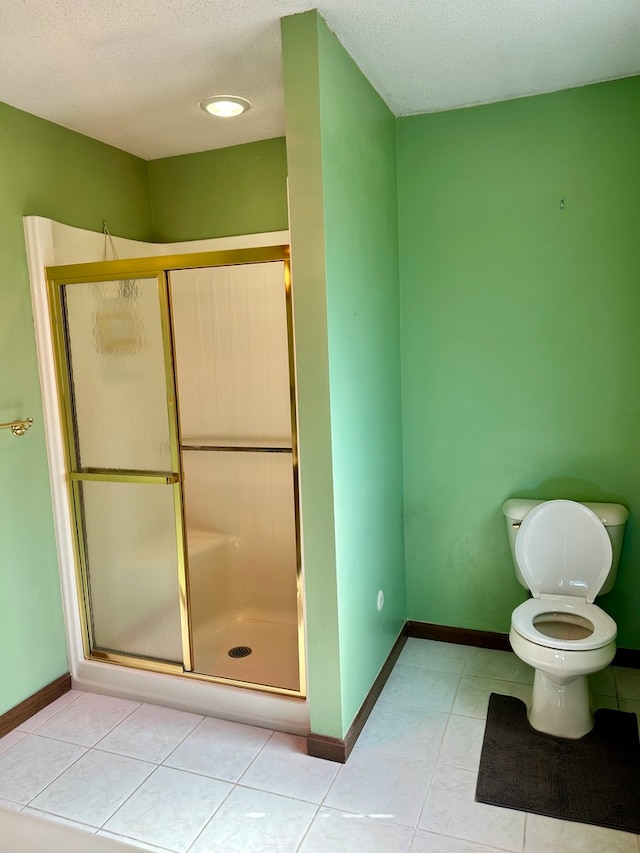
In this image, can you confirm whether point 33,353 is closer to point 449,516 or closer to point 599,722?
point 449,516

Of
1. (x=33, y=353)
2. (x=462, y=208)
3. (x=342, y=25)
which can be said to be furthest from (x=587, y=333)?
(x=33, y=353)

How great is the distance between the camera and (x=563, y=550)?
2529 millimetres

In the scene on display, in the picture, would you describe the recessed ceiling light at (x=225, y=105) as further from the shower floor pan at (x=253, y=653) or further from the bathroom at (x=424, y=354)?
the shower floor pan at (x=253, y=653)

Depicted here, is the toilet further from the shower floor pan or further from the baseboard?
the shower floor pan

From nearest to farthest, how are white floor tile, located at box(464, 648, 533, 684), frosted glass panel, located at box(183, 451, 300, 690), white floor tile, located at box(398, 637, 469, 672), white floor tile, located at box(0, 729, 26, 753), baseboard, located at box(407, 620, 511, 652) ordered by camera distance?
white floor tile, located at box(0, 729, 26, 753), white floor tile, located at box(464, 648, 533, 684), white floor tile, located at box(398, 637, 469, 672), baseboard, located at box(407, 620, 511, 652), frosted glass panel, located at box(183, 451, 300, 690)

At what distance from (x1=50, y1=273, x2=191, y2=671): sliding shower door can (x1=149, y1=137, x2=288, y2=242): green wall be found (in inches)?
32.8

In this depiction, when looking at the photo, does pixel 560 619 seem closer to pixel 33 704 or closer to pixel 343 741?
pixel 343 741

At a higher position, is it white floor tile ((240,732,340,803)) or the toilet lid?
the toilet lid

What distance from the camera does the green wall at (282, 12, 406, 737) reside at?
6.45 ft

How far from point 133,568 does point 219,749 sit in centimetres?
81

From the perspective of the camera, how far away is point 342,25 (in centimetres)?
197

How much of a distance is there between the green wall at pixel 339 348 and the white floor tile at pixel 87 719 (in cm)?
86

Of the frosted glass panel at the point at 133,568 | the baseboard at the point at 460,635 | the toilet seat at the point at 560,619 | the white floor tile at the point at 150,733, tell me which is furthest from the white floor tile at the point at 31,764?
the toilet seat at the point at 560,619

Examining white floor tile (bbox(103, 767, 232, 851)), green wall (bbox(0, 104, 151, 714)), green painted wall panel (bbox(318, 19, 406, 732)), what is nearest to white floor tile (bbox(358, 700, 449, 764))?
green painted wall panel (bbox(318, 19, 406, 732))
